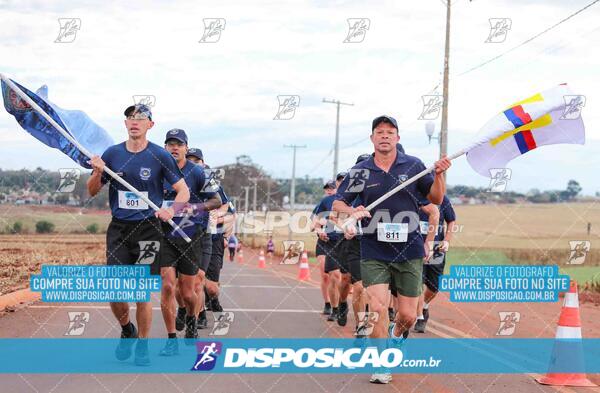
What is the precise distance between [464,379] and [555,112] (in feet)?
9.51

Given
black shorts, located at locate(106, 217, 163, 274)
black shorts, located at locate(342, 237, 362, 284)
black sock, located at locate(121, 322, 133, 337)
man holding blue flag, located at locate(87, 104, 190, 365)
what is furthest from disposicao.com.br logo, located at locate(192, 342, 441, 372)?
black shorts, located at locate(342, 237, 362, 284)

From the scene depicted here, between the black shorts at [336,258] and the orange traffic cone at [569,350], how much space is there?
4419mm

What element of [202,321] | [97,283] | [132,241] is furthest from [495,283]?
[132,241]

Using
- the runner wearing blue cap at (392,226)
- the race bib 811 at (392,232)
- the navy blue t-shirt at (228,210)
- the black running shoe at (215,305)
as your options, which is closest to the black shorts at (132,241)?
the runner wearing blue cap at (392,226)

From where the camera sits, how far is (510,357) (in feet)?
32.5

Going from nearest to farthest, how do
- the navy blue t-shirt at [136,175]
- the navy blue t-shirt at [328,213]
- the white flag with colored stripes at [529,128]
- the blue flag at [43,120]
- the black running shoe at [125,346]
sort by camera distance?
the navy blue t-shirt at [136,175], the black running shoe at [125,346], the white flag with colored stripes at [529,128], the blue flag at [43,120], the navy blue t-shirt at [328,213]

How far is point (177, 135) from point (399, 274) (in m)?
3.28

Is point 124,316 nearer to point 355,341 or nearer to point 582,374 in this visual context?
point 355,341

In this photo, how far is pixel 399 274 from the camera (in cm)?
838

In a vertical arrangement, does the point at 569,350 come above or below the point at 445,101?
below

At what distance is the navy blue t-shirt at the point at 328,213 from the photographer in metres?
13.6

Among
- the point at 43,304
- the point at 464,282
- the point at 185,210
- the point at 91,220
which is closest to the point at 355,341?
the point at 185,210

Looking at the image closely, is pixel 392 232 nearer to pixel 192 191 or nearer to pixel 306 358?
pixel 306 358

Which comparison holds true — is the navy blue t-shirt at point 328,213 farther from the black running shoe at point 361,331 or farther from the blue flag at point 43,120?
the blue flag at point 43,120
